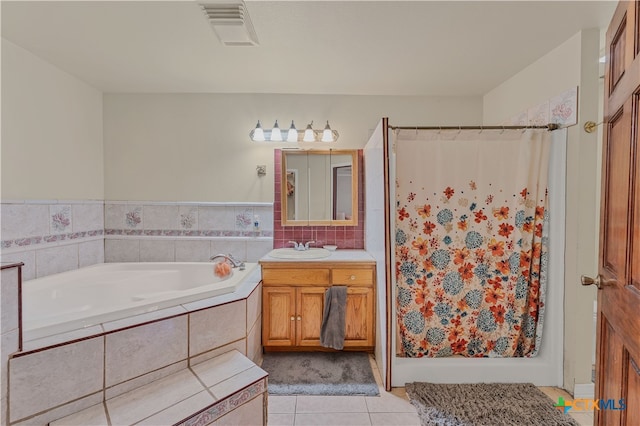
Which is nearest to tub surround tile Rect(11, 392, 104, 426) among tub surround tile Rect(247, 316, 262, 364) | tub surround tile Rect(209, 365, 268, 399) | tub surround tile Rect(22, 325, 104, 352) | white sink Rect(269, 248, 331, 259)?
tub surround tile Rect(22, 325, 104, 352)

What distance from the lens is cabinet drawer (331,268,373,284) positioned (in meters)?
2.42

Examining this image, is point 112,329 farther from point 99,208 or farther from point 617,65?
point 617,65

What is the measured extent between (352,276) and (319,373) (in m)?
0.77

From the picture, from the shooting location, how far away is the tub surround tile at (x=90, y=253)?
8.64ft

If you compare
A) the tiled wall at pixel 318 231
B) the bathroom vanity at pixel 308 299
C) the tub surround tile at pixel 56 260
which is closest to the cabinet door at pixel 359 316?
the bathroom vanity at pixel 308 299

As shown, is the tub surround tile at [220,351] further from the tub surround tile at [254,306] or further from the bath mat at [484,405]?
the bath mat at [484,405]

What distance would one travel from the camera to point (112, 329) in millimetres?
1427

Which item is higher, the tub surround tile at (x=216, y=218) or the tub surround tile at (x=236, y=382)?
the tub surround tile at (x=216, y=218)

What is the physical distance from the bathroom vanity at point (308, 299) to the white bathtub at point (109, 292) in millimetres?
292

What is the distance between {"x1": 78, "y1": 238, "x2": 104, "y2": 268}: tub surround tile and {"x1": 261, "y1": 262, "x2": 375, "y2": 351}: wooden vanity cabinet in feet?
5.56

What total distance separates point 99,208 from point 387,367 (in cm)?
296

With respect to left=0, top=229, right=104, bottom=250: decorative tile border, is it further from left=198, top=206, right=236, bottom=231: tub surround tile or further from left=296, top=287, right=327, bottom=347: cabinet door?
left=296, top=287, right=327, bottom=347: cabinet door

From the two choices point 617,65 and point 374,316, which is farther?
point 374,316

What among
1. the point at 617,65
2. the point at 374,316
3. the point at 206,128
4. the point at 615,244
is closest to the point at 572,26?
the point at 617,65
